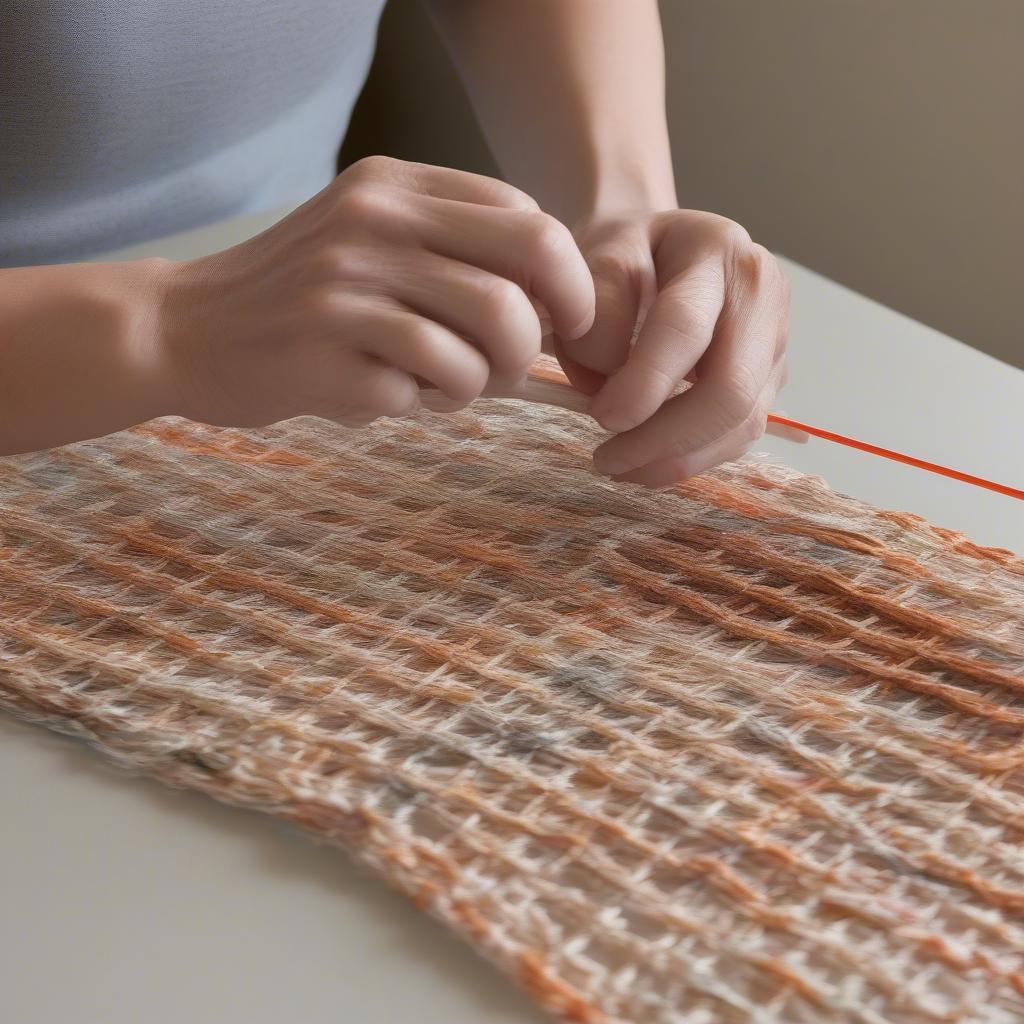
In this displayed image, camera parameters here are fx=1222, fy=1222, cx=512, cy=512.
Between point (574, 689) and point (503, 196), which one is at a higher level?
point (503, 196)

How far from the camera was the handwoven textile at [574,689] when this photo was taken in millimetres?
328

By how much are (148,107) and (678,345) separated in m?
0.41

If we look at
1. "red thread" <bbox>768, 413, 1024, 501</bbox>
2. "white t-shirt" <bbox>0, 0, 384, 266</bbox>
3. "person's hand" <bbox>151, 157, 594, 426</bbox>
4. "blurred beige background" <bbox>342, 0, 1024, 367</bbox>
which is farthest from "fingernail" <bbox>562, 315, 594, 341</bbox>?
"blurred beige background" <bbox>342, 0, 1024, 367</bbox>

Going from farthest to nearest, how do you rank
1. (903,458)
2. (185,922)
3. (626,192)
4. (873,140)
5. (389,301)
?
(873,140), (626,192), (903,458), (389,301), (185,922)

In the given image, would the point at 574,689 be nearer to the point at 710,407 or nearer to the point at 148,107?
the point at 710,407

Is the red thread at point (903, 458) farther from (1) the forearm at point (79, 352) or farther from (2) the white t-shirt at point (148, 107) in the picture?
(2) the white t-shirt at point (148, 107)

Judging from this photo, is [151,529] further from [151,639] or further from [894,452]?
[894,452]

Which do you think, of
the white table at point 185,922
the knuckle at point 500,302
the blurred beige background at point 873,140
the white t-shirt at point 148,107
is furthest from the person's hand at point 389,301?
the blurred beige background at point 873,140

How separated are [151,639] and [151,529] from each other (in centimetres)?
7

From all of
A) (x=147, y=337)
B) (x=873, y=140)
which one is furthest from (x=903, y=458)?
(x=873, y=140)

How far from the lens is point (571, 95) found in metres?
0.76

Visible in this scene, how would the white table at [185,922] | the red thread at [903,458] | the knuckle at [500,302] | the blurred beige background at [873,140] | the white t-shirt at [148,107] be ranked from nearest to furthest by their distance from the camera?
1. the white table at [185,922]
2. the knuckle at [500,302]
3. the red thread at [903,458]
4. the white t-shirt at [148,107]
5. the blurred beige background at [873,140]

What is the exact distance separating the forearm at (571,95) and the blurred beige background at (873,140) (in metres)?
0.58

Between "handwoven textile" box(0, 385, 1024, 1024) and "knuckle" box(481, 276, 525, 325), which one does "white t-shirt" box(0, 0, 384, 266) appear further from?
"knuckle" box(481, 276, 525, 325)
